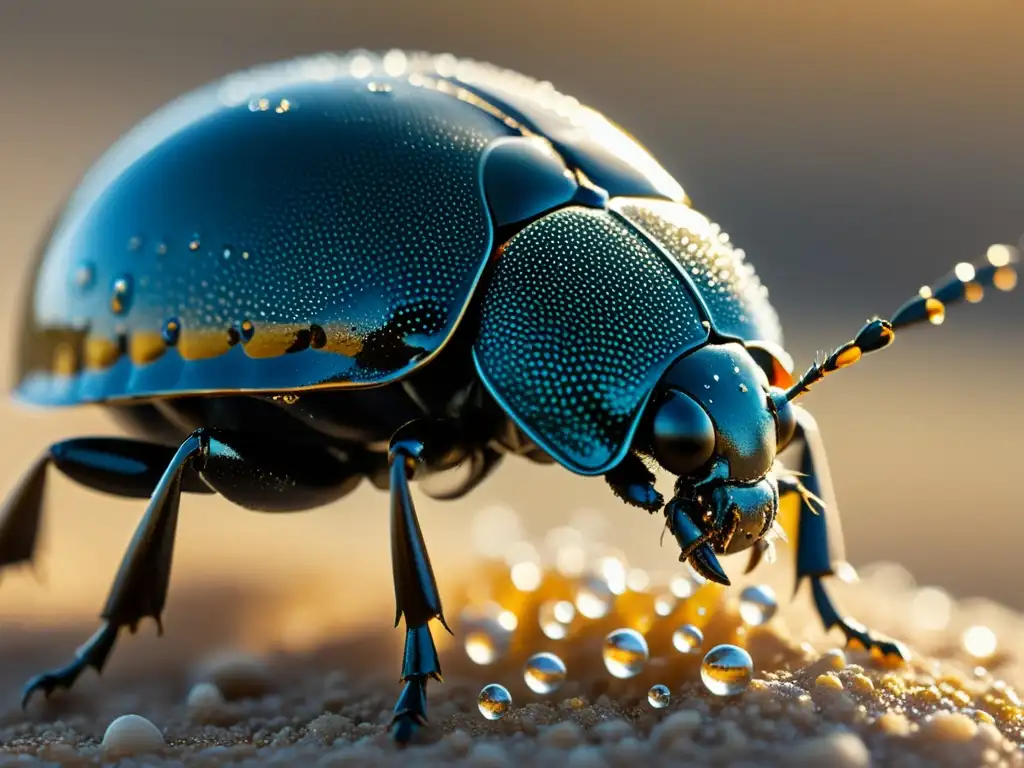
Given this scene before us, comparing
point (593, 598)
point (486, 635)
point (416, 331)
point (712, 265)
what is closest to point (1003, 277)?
point (712, 265)

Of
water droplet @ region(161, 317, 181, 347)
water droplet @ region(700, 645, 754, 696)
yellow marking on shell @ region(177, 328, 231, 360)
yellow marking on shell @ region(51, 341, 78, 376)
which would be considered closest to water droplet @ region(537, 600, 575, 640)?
water droplet @ region(700, 645, 754, 696)

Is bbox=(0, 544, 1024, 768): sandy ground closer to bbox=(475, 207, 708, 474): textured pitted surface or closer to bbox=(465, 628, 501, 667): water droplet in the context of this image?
bbox=(465, 628, 501, 667): water droplet

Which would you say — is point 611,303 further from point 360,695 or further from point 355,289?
point 360,695

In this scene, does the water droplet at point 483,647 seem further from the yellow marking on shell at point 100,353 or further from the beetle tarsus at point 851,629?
the yellow marking on shell at point 100,353

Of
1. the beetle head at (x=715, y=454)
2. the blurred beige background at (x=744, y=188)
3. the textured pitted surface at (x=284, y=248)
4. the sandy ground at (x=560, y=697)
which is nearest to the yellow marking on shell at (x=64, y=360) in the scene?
the textured pitted surface at (x=284, y=248)

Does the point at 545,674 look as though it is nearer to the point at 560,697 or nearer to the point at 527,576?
the point at 560,697
